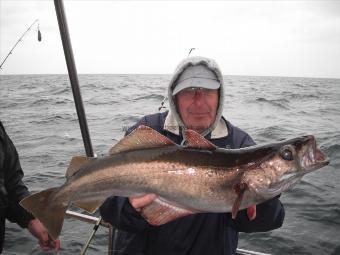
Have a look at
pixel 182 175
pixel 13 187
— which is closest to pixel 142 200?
pixel 182 175

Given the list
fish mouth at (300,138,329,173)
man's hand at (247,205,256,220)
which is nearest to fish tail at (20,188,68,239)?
man's hand at (247,205,256,220)

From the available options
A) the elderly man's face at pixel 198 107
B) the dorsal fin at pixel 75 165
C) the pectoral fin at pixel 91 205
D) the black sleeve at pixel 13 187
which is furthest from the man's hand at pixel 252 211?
the black sleeve at pixel 13 187

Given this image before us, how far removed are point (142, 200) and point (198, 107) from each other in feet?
4.12

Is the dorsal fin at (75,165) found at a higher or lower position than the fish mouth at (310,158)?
lower

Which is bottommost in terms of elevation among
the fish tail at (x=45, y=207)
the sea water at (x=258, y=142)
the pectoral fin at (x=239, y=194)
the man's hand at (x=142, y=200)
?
the sea water at (x=258, y=142)

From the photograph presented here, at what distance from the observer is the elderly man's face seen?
3611 millimetres

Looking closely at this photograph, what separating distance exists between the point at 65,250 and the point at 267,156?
5.48 meters

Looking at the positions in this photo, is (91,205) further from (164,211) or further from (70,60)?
(70,60)

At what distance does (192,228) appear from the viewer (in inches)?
136

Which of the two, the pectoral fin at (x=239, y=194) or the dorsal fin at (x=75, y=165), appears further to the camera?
the dorsal fin at (x=75, y=165)

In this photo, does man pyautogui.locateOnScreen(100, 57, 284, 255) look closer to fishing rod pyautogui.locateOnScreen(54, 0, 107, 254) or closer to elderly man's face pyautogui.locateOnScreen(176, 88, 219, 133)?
elderly man's face pyautogui.locateOnScreen(176, 88, 219, 133)

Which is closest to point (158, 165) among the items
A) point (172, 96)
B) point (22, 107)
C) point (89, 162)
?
point (89, 162)

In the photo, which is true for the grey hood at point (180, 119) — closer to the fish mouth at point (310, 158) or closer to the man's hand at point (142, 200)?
the man's hand at point (142, 200)

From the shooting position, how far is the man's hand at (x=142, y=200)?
2730mm
